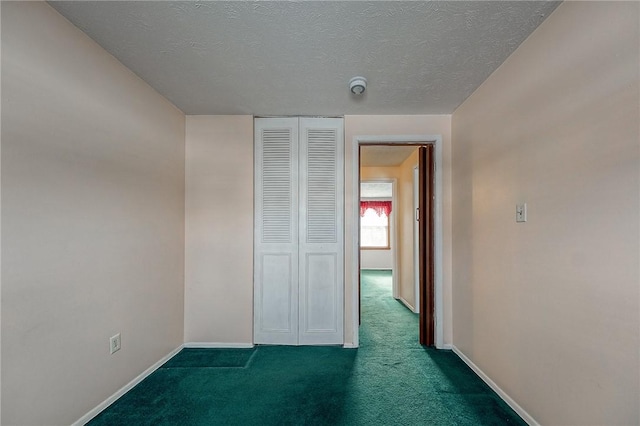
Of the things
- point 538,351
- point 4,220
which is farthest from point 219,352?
point 538,351

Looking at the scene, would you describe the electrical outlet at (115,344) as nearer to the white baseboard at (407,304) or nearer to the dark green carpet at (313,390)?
the dark green carpet at (313,390)

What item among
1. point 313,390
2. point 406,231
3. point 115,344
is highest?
point 406,231

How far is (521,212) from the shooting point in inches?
71.5

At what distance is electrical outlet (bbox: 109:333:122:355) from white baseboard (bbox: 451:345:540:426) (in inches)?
106

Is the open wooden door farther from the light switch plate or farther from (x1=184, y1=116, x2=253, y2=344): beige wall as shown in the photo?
(x1=184, y1=116, x2=253, y2=344): beige wall

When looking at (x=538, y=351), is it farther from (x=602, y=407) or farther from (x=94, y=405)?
(x=94, y=405)

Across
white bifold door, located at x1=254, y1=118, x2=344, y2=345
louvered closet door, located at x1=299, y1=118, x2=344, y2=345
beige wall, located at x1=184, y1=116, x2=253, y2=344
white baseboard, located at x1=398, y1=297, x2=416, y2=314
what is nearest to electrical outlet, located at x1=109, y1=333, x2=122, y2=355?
beige wall, located at x1=184, y1=116, x2=253, y2=344

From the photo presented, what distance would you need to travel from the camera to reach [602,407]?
1288 millimetres

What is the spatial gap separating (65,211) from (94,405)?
1.24m

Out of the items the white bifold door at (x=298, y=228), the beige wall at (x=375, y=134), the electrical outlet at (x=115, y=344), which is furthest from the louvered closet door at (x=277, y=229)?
the electrical outlet at (x=115, y=344)

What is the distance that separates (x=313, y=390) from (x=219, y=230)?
66.2 inches

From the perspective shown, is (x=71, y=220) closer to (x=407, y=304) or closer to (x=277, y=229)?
(x=277, y=229)

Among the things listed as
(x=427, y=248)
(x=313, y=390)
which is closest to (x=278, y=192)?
(x=427, y=248)

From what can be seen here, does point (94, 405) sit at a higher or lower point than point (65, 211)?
lower
